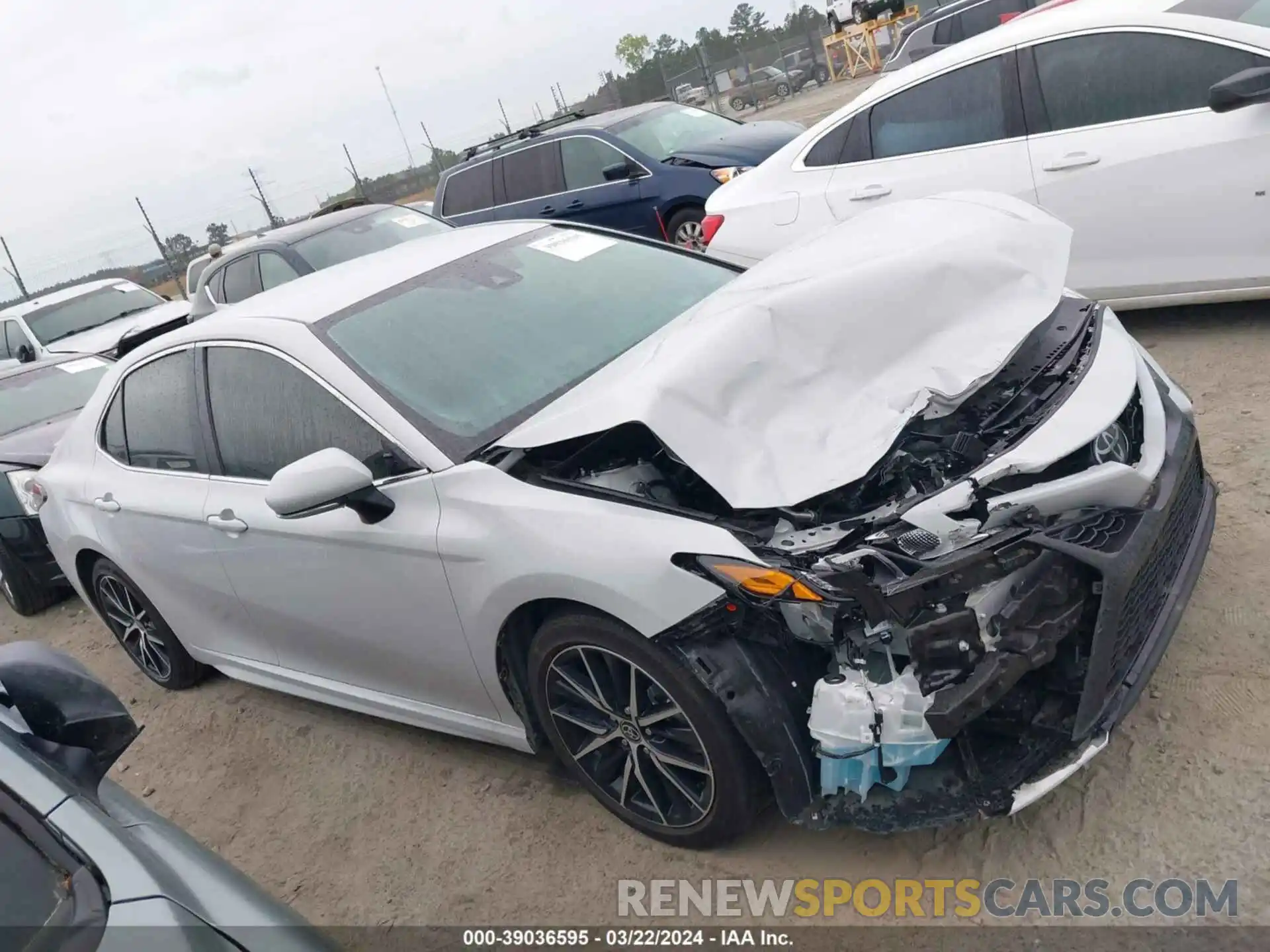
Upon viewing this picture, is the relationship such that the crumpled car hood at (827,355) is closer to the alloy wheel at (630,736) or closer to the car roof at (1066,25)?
the alloy wheel at (630,736)

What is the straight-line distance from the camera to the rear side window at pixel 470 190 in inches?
427

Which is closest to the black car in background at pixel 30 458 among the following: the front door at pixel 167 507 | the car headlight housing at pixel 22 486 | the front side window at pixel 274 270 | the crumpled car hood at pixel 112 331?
the car headlight housing at pixel 22 486

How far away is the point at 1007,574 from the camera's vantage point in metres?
2.31

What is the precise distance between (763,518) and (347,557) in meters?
1.38

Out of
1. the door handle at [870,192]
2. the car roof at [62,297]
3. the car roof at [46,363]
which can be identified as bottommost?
the door handle at [870,192]

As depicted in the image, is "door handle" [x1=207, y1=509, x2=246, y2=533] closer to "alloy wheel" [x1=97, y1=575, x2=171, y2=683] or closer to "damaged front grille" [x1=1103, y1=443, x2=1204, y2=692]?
"alloy wheel" [x1=97, y1=575, x2=171, y2=683]

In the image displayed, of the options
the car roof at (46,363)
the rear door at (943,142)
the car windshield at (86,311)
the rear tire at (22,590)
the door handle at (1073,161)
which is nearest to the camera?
the door handle at (1073,161)

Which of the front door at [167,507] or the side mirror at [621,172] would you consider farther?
the side mirror at [621,172]

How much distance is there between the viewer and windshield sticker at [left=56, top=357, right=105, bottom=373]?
25.5 feet

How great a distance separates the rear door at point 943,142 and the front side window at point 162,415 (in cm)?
316

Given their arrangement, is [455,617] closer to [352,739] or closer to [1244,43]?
[352,739]

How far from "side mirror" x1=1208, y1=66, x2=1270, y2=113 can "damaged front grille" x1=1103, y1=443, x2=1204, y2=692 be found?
2.19 meters

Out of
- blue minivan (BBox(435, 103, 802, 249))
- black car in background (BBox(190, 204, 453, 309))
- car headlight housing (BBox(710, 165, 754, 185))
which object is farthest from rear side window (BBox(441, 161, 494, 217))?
car headlight housing (BBox(710, 165, 754, 185))

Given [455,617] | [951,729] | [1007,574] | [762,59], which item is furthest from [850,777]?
[762,59]
